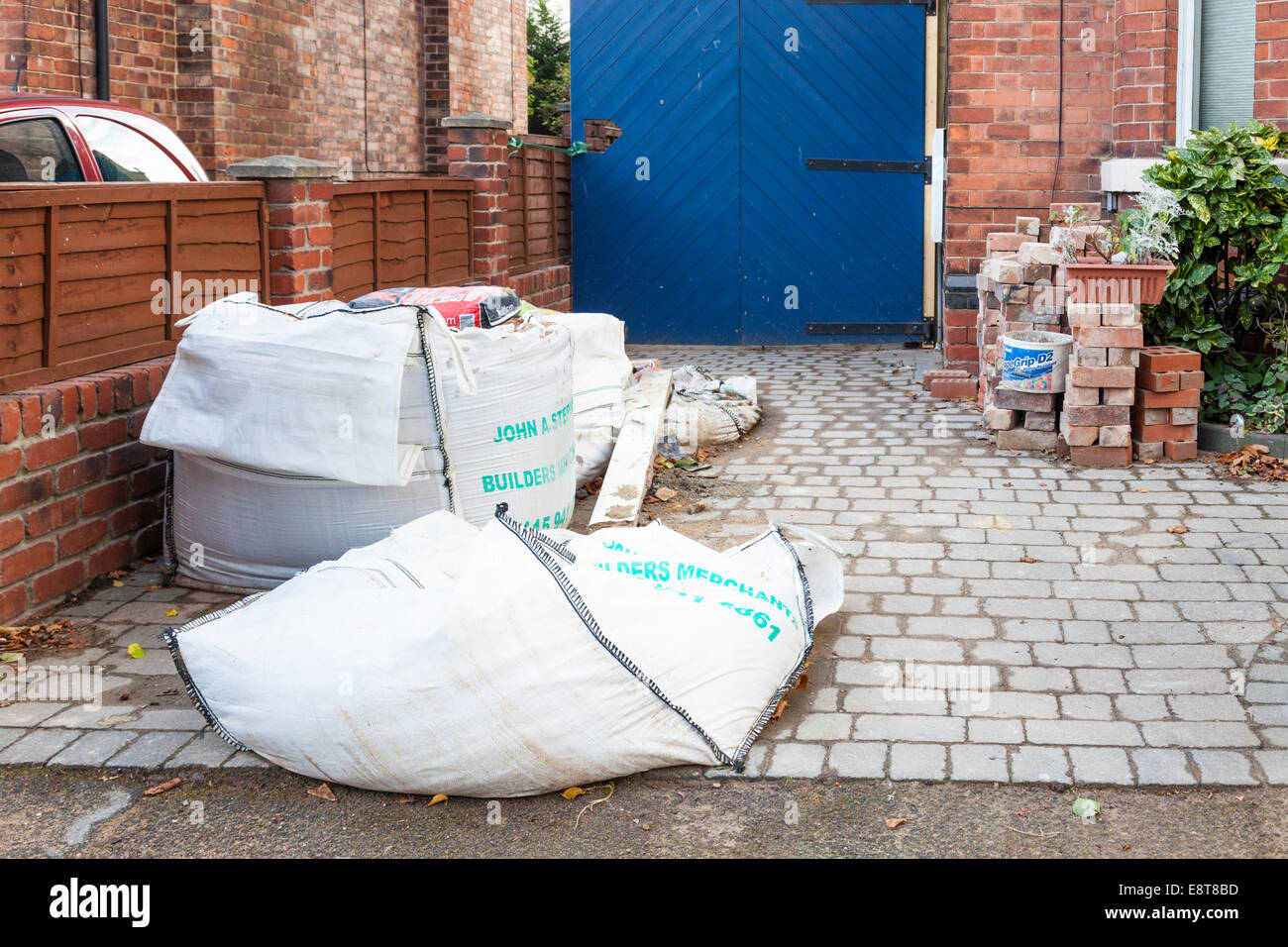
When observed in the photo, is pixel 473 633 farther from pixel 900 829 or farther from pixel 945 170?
pixel 945 170

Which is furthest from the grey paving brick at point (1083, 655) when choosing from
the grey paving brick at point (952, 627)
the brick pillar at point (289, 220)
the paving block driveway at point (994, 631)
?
the brick pillar at point (289, 220)

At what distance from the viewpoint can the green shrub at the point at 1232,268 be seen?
6.95 meters

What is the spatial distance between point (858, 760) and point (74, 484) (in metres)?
3.03

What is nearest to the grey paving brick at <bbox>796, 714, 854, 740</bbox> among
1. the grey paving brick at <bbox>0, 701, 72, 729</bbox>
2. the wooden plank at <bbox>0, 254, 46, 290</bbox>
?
the grey paving brick at <bbox>0, 701, 72, 729</bbox>

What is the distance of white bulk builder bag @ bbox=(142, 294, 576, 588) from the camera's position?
4.73 m

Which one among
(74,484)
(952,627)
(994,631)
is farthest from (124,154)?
(994,631)

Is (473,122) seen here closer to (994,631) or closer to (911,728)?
(994,631)

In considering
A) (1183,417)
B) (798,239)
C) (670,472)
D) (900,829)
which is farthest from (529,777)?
(798,239)

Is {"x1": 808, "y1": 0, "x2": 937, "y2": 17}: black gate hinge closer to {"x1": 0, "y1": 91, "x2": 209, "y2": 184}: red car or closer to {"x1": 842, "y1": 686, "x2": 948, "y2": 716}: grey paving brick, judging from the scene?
{"x1": 0, "y1": 91, "x2": 209, "y2": 184}: red car

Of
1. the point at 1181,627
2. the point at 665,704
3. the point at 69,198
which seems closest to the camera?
the point at 665,704

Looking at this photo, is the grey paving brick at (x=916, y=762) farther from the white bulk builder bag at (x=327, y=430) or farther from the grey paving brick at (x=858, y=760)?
the white bulk builder bag at (x=327, y=430)

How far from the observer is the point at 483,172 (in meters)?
9.79

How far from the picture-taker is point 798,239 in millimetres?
11375

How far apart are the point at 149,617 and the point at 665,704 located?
2220 millimetres
